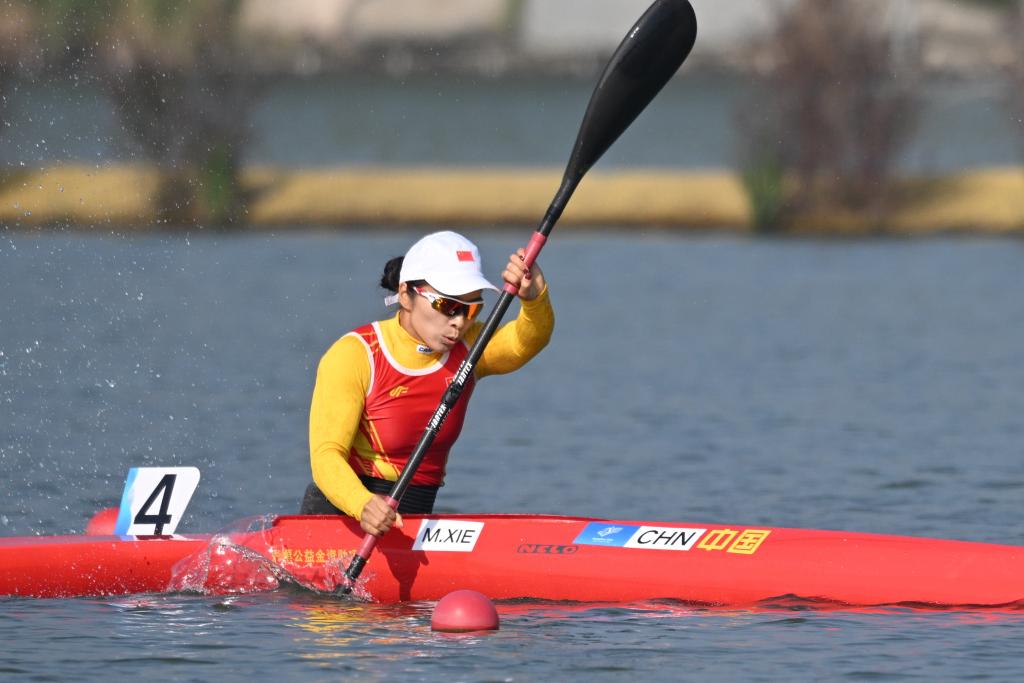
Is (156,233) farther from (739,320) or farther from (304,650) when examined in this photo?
(304,650)

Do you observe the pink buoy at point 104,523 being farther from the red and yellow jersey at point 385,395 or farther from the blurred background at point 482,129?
the blurred background at point 482,129

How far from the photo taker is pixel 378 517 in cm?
871

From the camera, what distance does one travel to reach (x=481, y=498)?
13.0 meters

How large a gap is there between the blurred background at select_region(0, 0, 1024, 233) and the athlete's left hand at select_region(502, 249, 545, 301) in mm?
25683

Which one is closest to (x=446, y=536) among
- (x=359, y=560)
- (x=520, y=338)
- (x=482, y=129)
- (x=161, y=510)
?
(x=359, y=560)

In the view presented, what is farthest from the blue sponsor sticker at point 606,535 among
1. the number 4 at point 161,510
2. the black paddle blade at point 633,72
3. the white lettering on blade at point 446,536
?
the number 4 at point 161,510

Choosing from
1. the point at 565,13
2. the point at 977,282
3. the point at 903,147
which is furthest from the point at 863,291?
the point at 565,13

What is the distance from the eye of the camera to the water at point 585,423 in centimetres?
847

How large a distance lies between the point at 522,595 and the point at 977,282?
20.0 m

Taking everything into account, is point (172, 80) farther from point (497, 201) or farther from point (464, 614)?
point (464, 614)

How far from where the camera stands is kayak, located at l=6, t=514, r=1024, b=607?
896cm

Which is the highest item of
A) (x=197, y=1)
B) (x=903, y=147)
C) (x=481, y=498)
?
(x=197, y=1)

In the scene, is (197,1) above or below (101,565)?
above

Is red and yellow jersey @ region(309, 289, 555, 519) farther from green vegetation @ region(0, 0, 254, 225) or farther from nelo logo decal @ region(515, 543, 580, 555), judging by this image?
green vegetation @ region(0, 0, 254, 225)
